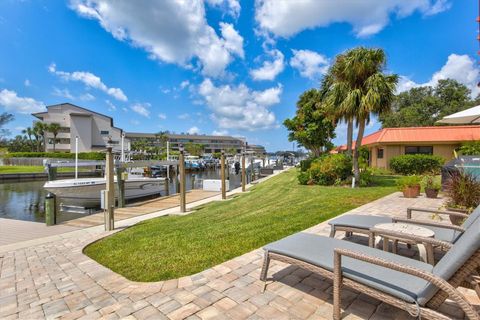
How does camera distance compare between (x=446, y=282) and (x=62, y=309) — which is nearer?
(x=446, y=282)

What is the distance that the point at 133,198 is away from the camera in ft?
53.9

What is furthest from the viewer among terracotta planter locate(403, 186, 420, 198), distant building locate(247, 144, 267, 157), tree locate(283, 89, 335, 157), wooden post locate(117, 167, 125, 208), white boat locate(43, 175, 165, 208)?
distant building locate(247, 144, 267, 157)

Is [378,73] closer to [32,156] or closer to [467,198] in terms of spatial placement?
[467,198]

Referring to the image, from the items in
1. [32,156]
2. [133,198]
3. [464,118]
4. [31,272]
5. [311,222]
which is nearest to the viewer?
[31,272]

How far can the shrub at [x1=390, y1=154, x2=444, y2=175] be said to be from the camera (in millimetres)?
16781

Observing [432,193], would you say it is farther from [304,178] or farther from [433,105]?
[433,105]

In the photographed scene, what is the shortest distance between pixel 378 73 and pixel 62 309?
1307cm

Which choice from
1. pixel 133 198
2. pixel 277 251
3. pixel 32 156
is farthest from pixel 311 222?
pixel 32 156

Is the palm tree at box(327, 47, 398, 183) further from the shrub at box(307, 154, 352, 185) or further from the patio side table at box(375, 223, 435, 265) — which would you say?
the patio side table at box(375, 223, 435, 265)

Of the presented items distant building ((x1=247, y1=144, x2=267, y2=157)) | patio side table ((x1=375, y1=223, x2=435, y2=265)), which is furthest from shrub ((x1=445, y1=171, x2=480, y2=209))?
distant building ((x1=247, y1=144, x2=267, y2=157))

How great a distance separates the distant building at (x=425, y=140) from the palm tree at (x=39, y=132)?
6316 centimetres

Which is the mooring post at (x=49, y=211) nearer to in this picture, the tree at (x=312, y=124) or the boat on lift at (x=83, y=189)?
the boat on lift at (x=83, y=189)

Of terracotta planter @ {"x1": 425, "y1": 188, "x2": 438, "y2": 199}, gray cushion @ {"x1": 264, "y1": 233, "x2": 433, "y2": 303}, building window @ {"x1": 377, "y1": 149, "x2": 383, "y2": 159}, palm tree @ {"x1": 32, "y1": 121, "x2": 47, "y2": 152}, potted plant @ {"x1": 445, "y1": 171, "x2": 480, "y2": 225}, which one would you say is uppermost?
palm tree @ {"x1": 32, "y1": 121, "x2": 47, "y2": 152}

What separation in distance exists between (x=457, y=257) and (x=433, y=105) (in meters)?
43.7
